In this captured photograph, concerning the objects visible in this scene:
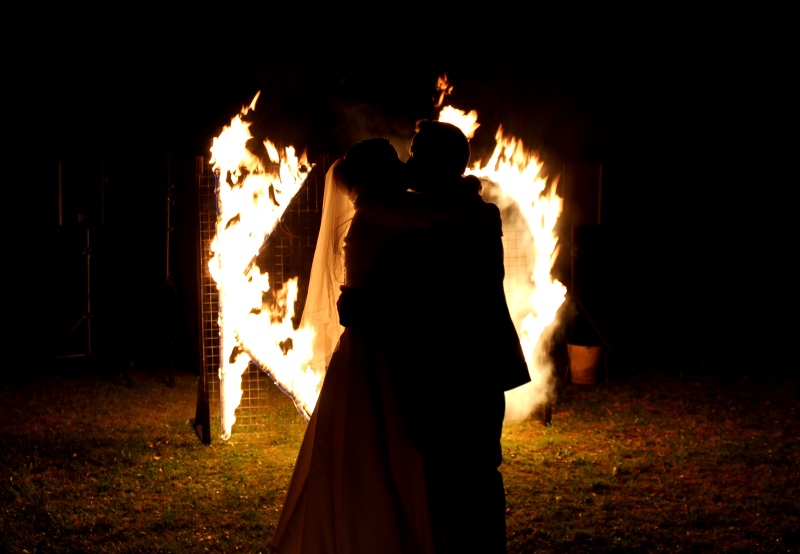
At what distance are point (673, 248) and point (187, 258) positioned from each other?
987cm

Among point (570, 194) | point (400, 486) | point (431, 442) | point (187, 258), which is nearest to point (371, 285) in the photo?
point (431, 442)

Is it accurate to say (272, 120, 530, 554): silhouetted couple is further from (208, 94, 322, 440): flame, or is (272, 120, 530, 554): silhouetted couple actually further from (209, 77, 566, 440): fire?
(208, 94, 322, 440): flame

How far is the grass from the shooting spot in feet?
15.4

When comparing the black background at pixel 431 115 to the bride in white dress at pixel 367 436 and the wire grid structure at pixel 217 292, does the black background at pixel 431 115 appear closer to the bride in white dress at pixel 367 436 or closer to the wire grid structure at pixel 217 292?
the wire grid structure at pixel 217 292

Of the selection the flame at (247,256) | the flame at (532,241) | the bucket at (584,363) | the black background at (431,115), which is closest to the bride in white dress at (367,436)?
the flame at (247,256)

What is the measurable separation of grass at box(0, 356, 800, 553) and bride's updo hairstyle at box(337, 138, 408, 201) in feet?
7.95

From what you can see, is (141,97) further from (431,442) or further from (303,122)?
(431,442)

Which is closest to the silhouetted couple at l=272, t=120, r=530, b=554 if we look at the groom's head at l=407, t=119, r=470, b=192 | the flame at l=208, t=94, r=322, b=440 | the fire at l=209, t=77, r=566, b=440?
the groom's head at l=407, t=119, r=470, b=192

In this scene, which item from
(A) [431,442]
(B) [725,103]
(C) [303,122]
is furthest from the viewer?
(B) [725,103]

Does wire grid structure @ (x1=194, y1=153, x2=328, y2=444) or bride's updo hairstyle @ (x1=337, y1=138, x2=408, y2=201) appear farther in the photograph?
wire grid structure @ (x1=194, y1=153, x2=328, y2=444)

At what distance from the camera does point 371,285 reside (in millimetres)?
3373

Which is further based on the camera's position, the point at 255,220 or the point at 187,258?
the point at 187,258

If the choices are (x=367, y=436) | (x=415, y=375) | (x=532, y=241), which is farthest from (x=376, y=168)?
(x=532, y=241)

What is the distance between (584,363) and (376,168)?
19.8 ft
